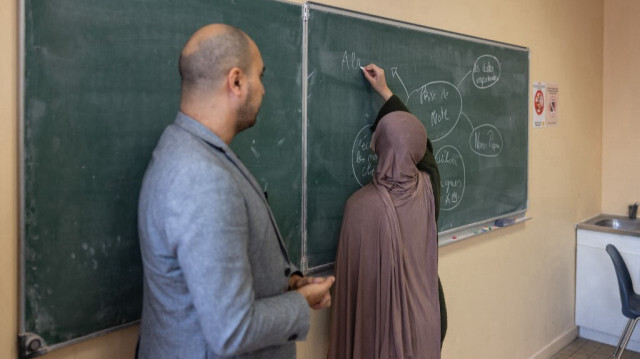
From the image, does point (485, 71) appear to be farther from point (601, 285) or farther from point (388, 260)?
point (601, 285)

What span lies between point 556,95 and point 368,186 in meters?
2.24

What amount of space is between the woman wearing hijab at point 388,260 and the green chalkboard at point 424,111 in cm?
11

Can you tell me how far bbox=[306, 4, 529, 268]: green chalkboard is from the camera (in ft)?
6.39

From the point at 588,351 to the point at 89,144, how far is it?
153 inches

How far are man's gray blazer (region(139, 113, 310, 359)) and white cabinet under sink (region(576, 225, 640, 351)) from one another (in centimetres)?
331

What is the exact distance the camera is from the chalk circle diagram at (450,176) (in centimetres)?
254

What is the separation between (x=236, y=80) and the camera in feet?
3.84

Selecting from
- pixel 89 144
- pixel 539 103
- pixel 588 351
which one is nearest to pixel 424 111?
pixel 539 103

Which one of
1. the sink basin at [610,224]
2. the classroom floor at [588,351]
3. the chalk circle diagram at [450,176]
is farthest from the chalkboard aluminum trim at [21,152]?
the sink basin at [610,224]

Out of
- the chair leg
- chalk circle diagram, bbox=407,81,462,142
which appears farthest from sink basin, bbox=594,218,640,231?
chalk circle diagram, bbox=407,81,462,142

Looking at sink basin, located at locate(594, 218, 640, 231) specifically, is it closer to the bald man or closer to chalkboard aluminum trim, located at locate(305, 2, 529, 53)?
chalkboard aluminum trim, located at locate(305, 2, 529, 53)

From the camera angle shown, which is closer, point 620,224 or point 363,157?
point 363,157

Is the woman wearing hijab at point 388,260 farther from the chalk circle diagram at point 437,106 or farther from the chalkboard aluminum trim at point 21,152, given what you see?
the chalkboard aluminum trim at point 21,152

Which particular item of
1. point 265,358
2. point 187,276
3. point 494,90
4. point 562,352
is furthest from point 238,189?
point 562,352
